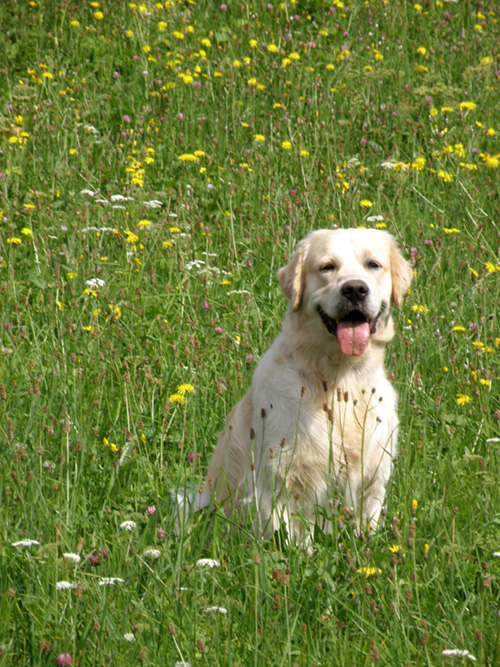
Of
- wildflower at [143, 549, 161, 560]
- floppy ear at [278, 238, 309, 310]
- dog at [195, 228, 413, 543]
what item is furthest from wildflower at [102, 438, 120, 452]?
floppy ear at [278, 238, 309, 310]

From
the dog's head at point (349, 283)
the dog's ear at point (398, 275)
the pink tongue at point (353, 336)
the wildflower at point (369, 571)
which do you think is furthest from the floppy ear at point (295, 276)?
the wildflower at point (369, 571)

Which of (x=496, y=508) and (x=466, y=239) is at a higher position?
(x=466, y=239)

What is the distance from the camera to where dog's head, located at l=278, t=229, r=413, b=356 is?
11.3ft

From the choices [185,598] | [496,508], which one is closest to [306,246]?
[496,508]

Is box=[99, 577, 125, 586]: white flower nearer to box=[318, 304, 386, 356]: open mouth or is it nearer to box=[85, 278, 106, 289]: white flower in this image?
box=[318, 304, 386, 356]: open mouth

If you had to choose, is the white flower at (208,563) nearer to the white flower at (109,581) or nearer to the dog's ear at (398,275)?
the white flower at (109,581)

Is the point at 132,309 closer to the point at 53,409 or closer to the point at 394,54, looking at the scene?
the point at 53,409

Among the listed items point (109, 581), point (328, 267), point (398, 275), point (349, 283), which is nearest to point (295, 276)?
point (328, 267)

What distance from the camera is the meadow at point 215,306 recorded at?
2.44m

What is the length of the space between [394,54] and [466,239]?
323 centimetres

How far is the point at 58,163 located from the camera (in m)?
5.76

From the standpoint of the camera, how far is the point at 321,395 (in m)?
3.51

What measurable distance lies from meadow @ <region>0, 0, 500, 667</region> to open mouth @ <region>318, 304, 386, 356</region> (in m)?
0.27

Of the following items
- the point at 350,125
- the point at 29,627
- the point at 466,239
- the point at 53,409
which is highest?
the point at 350,125
